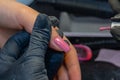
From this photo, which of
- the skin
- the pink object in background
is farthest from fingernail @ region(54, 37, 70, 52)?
the pink object in background

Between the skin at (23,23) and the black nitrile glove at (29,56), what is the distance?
0.10ft

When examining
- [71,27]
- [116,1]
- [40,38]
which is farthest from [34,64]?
[71,27]

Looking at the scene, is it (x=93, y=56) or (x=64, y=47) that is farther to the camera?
(x=93, y=56)

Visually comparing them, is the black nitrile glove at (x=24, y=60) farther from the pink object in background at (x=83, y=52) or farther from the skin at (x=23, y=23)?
the pink object in background at (x=83, y=52)

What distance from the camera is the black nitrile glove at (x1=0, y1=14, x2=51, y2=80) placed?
1.40 feet

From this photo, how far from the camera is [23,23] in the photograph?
507 millimetres

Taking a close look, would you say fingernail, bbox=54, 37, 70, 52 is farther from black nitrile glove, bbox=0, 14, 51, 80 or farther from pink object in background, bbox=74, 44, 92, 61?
pink object in background, bbox=74, 44, 92, 61

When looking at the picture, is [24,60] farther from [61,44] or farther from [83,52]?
[83,52]

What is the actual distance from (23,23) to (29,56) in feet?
0.31

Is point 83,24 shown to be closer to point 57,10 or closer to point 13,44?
point 57,10

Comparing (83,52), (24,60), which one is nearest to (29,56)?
(24,60)

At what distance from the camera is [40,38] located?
0.45 metres

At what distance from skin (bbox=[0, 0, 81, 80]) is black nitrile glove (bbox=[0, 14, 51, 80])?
0.10 ft

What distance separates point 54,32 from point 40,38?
1.7 inches
